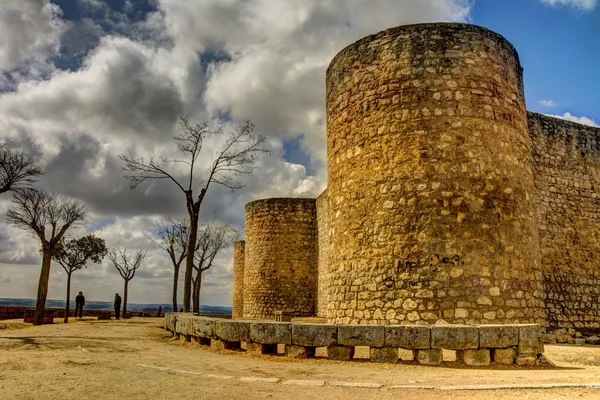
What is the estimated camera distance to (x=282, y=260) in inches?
960

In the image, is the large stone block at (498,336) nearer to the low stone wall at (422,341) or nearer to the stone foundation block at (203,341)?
the low stone wall at (422,341)

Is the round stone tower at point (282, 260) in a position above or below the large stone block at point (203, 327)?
above

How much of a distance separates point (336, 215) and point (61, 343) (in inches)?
238

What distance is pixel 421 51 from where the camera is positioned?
32.9 feet

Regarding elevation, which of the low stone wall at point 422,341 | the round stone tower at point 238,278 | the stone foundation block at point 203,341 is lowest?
the stone foundation block at point 203,341

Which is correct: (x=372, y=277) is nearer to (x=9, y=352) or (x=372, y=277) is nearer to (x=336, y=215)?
(x=336, y=215)

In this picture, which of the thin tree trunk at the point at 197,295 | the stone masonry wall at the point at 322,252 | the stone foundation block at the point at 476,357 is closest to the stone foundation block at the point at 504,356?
the stone foundation block at the point at 476,357

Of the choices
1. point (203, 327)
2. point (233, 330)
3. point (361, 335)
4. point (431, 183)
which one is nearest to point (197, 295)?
point (203, 327)

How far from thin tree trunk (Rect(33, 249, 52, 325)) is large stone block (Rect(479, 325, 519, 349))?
17.7 m

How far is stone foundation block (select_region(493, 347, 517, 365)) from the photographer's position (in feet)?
23.3

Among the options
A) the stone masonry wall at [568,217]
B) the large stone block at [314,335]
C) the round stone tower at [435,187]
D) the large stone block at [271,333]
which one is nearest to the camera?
the large stone block at [314,335]

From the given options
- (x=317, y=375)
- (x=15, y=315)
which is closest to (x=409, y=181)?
(x=317, y=375)

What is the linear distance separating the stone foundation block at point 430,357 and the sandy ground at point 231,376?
0.46 feet

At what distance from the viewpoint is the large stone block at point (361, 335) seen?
7207 mm
